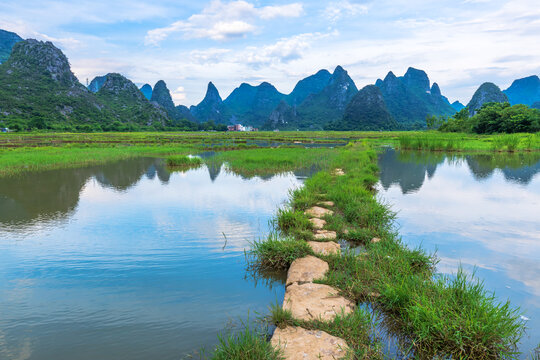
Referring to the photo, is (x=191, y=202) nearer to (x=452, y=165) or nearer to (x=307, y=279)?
(x=307, y=279)

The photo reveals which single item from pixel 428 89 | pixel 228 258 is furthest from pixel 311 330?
pixel 428 89

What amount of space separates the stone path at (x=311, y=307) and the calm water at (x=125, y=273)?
14.6 inches

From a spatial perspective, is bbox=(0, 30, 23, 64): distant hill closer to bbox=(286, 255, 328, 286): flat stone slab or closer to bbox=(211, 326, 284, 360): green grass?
bbox=(286, 255, 328, 286): flat stone slab

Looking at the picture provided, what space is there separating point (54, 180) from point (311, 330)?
1268cm

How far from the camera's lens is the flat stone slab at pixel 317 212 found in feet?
20.5

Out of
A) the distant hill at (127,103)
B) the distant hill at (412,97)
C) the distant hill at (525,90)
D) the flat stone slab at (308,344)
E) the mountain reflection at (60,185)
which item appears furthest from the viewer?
the distant hill at (525,90)

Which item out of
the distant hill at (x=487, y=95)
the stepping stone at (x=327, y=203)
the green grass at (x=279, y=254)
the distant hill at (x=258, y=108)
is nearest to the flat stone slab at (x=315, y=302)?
the green grass at (x=279, y=254)

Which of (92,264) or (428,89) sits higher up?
(428,89)

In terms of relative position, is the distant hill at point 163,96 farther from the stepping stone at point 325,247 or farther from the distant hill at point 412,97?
the stepping stone at point 325,247

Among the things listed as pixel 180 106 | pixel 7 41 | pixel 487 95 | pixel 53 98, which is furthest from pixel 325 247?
pixel 7 41

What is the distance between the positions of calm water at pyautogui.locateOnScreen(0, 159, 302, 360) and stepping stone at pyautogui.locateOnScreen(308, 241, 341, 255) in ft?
2.83

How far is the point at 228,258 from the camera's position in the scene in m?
4.59

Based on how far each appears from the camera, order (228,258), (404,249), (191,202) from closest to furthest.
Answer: (404,249) → (228,258) → (191,202)

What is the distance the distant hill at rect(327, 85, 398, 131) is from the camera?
347ft
